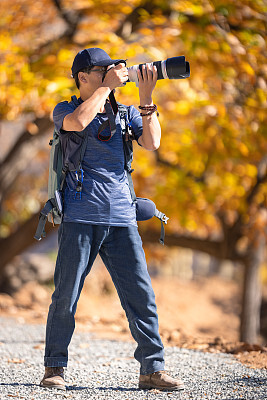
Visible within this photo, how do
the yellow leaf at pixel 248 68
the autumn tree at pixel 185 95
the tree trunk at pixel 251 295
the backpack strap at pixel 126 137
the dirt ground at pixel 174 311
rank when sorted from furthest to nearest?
the tree trunk at pixel 251 295 → the autumn tree at pixel 185 95 → the yellow leaf at pixel 248 68 → the dirt ground at pixel 174 311 → the backpack strap at pixel 126 137

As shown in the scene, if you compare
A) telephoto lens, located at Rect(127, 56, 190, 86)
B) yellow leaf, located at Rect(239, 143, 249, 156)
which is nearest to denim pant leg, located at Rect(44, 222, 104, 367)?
telephoto lens, located at Rect(127, 56, 190, 86)

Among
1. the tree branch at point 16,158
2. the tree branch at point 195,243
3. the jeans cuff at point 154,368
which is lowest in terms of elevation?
the jeans cuff at point 154,368

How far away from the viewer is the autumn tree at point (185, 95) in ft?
19.3

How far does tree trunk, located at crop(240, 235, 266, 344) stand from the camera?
832 cm

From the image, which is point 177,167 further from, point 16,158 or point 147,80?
point 147,80

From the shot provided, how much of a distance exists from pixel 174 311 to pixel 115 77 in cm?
1072

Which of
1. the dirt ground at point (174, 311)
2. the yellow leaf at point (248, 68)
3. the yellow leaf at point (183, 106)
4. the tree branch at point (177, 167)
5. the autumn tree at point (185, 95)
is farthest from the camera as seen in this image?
the tree branch at point (177, 167)

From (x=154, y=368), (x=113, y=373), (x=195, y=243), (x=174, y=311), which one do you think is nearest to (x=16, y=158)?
(x=195, y=243)

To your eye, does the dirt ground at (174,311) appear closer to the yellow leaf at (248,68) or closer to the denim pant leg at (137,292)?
the denim pant leg at (137,292)

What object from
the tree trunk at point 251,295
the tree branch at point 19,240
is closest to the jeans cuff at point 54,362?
the tree branch at point 19,240

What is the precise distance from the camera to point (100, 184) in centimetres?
294

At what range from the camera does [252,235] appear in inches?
300

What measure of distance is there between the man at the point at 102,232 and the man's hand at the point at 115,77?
0.03ft

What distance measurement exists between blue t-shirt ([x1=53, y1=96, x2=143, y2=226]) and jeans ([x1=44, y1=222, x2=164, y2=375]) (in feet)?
0.21
